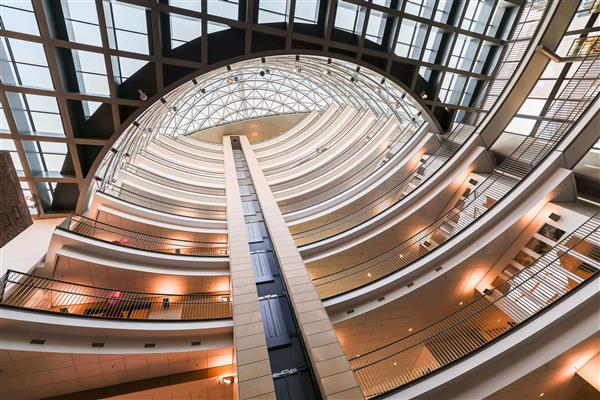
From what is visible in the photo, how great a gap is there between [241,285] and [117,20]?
1459 centimetres

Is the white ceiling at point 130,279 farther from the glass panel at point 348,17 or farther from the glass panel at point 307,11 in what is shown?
the glass panel at point 348,17

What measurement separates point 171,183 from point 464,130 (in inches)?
1070

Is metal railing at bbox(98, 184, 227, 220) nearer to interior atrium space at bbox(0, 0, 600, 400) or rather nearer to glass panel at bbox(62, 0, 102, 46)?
interior atrium space at bbox(0, 0, 600, 400)

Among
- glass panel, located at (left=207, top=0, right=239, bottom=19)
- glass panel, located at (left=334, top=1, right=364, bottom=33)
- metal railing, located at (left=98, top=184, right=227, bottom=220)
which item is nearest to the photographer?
glass panel, located at (left=207, top=0, right=239, bottom=19)

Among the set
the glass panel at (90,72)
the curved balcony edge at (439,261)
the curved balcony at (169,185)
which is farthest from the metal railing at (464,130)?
the glass panel at (90,72)

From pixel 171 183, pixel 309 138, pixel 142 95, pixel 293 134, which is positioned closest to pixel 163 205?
pixel 171 183

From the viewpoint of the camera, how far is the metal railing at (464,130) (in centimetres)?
1616

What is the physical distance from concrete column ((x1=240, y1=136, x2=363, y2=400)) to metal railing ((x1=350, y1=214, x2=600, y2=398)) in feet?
2.78

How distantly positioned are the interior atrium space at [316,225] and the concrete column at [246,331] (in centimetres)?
10

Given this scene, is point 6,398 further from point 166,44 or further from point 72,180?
point 166,44

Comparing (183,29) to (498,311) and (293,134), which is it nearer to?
(498,311)

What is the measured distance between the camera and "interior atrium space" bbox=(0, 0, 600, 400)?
920 centimetres

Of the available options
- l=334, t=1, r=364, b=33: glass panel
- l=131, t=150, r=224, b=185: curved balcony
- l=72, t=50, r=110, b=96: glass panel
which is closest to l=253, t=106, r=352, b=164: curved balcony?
l=131, t=150, r=224, b=185: curved balcony

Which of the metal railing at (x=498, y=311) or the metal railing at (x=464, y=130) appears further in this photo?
the metal railing at (x=464, y=130)
